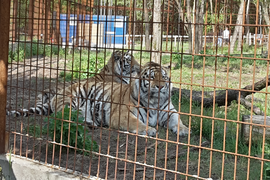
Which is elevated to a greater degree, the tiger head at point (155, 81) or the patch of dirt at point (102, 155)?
the tiger head at point (155, 81)

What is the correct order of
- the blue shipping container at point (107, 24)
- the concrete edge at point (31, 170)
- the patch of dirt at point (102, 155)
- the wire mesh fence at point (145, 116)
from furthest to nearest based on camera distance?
the patch of dirt at point (102, 155) → the concrete edge at point (31, 170) → the blue shipping container at point (107, 24) → the wire mesh fence at point (145, 116)

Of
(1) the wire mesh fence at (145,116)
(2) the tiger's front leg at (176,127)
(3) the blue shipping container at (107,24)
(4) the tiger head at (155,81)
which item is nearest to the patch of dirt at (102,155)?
(1) the wire mesh fence at (145,116)

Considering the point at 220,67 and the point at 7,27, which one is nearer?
the point at 7,27

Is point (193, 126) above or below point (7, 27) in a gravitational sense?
below

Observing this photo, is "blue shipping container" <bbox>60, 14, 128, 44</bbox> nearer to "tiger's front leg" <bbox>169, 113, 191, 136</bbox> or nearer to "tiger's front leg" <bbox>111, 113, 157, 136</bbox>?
"tiger's front leg" <bbox>111, 113, 157, 136</bbox>

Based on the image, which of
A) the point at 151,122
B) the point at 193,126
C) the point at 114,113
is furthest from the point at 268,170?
the point at 114,113

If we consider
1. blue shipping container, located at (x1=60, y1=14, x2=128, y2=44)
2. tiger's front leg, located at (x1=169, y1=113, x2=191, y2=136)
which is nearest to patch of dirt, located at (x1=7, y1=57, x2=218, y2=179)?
tiger's front leg, located at (x1=169, y1=113, x2=191, y2=136)

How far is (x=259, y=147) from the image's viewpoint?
3619 millimetres

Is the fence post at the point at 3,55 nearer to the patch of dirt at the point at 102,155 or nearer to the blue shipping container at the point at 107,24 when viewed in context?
the patch of dirt at the point at 102,155

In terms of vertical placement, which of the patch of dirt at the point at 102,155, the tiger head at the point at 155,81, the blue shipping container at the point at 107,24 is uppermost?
the blue shipping container at the point at 107,24

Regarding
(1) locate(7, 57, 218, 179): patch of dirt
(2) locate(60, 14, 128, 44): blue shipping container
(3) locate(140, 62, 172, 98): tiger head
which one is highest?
(2) locate(60, 14, 128, 44): blue shipping container

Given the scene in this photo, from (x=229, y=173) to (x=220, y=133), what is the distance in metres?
1.07

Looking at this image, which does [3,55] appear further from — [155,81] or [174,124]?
[174,124]

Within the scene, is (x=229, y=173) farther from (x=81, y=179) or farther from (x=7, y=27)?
(x=7, y=27)
